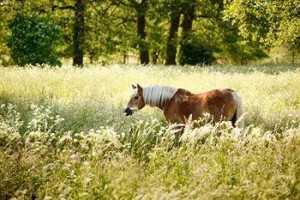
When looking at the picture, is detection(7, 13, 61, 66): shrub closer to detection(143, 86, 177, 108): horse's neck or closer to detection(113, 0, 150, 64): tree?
detection(113, 0, 150, 64): tree

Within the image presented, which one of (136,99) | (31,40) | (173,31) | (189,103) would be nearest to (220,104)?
(189,103)

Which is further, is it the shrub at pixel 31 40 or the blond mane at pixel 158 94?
the shrub at pixel 31 40

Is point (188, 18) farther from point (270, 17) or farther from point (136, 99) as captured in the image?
point (136, 99)

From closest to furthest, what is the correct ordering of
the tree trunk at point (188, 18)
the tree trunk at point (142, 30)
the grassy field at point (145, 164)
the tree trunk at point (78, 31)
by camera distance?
the grassy field at point (145, 164), the tree trunk at point (78, 31), the tree trunk at point (142, 30), the tree trunk at point (188, 18)

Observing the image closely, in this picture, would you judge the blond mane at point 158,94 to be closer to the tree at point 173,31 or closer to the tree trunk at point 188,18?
the tree at point 173,31

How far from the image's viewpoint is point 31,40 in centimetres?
2527

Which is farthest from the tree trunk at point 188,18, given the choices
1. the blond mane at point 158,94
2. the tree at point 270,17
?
the blond mane at point 158,94

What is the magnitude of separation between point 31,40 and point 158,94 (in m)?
18.2

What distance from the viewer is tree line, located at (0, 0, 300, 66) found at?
2567 centimetres

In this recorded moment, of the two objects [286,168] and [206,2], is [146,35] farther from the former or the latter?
[286,168]

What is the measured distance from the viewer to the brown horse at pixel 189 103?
27.7 ft

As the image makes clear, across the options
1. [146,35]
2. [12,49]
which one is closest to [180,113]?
[12,49]

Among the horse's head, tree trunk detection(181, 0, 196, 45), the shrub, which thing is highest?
tree trunk detection(181, 0, 196, 45)

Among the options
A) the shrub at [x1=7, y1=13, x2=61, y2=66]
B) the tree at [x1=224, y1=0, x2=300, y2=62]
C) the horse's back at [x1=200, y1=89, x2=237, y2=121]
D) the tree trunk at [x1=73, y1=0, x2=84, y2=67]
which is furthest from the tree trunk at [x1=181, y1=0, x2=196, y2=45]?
the horse's back at [x1=200, y1=89, x2=237, y2=121]
